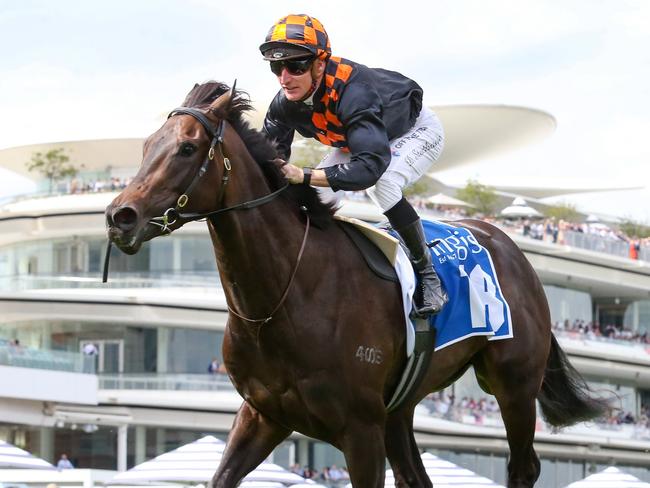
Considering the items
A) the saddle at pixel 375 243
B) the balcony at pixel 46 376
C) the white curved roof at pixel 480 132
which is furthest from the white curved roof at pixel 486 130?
the saddle at pixel 375 243

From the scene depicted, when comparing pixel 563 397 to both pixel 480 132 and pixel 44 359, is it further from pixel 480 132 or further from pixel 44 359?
pixel 480 132

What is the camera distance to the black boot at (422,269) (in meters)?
7.74

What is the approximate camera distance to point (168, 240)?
43938 millimetres

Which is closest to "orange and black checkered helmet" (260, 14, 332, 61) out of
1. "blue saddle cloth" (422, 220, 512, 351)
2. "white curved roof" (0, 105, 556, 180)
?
"blue saddle cloth" (422, 220, 512, 351)

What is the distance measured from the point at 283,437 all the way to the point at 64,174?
41.4 m

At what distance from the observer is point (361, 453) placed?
22.8 feet

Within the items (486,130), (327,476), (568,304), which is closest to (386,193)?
(327,476)

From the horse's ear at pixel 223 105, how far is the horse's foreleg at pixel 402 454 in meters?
2.40

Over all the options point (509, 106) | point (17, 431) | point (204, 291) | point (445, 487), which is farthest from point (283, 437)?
point (509, 106)

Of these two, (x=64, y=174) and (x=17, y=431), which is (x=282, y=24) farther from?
(x=64, y=174)

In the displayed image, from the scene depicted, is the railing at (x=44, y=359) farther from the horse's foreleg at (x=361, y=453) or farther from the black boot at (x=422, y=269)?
the horse's foreleg at (x=361, y=453)

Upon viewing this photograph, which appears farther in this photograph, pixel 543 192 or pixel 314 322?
pixel 543 192

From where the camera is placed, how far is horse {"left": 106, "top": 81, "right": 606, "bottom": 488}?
6.52 metres

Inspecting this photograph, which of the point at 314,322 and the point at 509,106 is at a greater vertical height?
the point at 509,106
